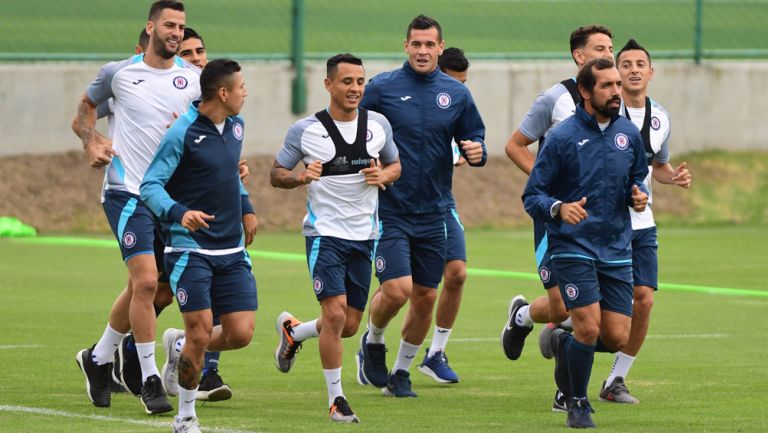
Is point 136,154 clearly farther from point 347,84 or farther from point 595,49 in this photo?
point 595,49

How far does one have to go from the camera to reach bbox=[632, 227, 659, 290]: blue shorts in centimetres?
1044

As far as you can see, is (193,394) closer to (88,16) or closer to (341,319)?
(341,319)

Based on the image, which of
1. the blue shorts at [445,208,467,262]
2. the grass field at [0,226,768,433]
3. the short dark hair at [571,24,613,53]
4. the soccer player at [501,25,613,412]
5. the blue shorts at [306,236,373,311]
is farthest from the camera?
the blue shorts at [445,208,467,262]

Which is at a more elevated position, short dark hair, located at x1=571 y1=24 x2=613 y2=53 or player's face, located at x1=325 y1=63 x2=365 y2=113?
short dark hair, located at x1=571 y1=24 x2=613 y2=53

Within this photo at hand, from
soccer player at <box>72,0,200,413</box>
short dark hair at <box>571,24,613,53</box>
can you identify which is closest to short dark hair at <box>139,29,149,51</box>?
soccer player at <box>72,0,200,413</box>

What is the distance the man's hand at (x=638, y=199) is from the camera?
30.6 ft

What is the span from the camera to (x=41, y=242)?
69.6ft

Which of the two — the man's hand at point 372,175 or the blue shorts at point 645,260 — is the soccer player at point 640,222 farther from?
the man's hand at point 372,175

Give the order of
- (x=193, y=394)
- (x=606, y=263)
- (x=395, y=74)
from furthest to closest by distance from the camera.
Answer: (x=395, y=74)
(x=606, y=263)
(x=193, y=394)

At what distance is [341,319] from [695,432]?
2.12m

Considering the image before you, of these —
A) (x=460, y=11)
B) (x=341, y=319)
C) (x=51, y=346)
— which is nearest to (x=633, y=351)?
(x=341, y=319)

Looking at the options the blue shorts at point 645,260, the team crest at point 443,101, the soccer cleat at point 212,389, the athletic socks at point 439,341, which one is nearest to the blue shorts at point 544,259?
the blue shorts at point 645,260

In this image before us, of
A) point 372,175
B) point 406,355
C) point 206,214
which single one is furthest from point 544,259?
point 206,214

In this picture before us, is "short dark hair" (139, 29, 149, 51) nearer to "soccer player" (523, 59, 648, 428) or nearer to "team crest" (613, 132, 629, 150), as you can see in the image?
"soccer player" (523, 59, 648, 428)
